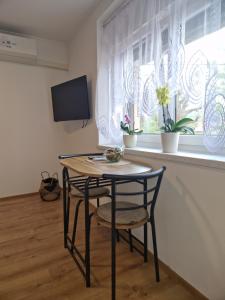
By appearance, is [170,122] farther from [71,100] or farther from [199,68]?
[71,100]

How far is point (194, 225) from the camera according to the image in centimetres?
128

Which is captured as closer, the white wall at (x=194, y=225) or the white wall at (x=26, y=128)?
the white wall at (x=194, y=225)

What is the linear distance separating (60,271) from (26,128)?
2244mm

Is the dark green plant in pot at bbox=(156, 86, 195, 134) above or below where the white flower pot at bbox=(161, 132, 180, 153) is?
above

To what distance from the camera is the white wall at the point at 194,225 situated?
1.14 m

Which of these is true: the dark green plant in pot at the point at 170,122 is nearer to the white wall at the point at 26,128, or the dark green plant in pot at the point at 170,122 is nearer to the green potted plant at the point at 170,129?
the green potted plant at the point at 170,129

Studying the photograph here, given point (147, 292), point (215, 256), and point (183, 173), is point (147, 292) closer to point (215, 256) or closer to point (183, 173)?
point (215, 256)

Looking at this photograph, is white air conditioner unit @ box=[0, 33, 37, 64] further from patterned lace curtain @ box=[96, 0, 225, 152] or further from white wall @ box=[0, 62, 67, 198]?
patterned lace curtain @ box=[96, 0, 225, 152]

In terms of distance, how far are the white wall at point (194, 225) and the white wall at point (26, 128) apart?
223cm

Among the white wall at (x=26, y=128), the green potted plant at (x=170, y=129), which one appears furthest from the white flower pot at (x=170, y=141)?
the white wall at (x=26, y=128)

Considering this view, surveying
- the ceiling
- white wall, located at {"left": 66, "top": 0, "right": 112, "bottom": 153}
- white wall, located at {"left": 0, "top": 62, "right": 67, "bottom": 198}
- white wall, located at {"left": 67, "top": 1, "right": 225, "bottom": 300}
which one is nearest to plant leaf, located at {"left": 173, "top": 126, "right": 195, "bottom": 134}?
white wall, located at {"left": 67, "top": 1, "right": 225, "bottom": 300}

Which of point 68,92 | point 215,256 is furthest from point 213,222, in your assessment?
point 68,92

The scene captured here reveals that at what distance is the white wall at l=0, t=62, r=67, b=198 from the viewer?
9.83 ft

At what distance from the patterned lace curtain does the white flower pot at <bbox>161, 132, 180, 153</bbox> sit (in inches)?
7.8
